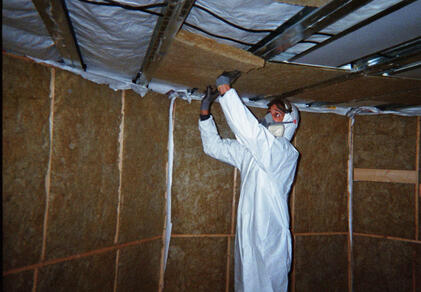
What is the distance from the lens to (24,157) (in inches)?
60.7

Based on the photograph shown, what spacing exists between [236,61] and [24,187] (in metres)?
1.49

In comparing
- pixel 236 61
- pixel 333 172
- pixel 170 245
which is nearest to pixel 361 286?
pixel 333 172

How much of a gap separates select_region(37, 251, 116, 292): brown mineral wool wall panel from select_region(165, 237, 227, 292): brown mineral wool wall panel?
0.64m

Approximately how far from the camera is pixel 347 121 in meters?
3.14

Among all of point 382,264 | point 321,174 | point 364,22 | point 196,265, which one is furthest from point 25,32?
point 382,264

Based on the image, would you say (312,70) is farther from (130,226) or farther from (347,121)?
(130,226)

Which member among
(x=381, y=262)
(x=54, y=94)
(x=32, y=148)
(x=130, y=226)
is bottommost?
(x=381, y=262)

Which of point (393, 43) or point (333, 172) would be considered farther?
point (333, 172)

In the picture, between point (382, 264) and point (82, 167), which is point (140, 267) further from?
point (382, 264)

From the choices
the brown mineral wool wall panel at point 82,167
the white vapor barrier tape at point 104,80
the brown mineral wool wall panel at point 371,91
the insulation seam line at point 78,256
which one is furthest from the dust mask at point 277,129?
the insulation seam line at point 78,256

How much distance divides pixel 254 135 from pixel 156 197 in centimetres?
118

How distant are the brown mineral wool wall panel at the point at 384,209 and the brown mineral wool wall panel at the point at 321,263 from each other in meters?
0.33

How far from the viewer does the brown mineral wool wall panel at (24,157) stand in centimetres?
146

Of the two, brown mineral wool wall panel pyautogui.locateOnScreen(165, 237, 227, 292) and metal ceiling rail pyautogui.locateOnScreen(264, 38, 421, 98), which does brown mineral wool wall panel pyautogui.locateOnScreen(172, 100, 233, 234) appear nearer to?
brown mineral wool wall panel pyautogui.locateOnScreen(165, 237, 227, 292)
